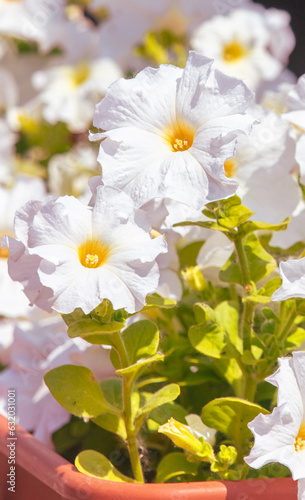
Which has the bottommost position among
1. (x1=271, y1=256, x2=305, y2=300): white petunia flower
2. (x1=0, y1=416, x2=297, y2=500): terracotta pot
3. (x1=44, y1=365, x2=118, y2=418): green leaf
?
(x1=0, y1=416, x2=297, y2=500): terracotta pot

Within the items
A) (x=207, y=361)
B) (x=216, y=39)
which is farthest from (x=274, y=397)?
(x=216, y=39)

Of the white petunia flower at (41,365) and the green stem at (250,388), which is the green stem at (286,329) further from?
the white petunia flower at (41,365)

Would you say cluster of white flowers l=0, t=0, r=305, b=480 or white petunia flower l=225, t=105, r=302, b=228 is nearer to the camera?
cluster of white flowers l=0, t=0, r=305, b=480

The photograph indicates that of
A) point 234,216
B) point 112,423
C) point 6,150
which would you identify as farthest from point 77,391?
point 6,150

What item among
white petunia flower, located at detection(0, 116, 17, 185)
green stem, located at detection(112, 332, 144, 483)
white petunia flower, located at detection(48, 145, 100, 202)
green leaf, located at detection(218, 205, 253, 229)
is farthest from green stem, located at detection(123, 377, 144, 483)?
white petunia flower, located at detection(0, 116, 17, 185)

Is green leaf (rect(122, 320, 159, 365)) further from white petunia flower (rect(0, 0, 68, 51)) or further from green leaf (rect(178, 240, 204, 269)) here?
white petunia flower (rect(0, 0, 68, 51))

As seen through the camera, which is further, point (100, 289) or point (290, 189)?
point (290, 189)

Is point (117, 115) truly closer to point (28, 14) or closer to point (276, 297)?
point (276, 297)
